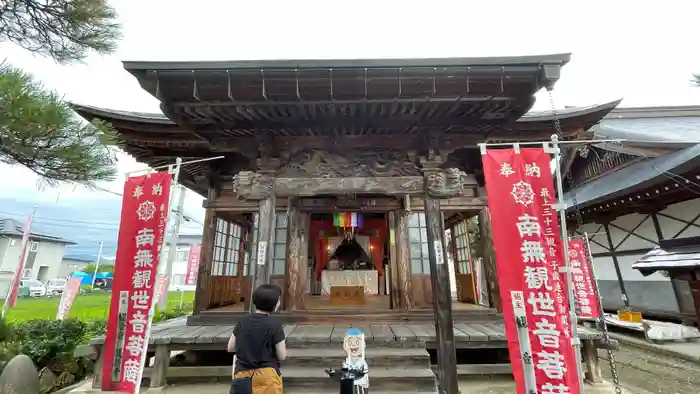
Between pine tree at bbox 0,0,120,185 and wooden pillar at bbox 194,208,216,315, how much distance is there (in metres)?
4.09

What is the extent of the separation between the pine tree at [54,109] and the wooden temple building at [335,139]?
695 mm

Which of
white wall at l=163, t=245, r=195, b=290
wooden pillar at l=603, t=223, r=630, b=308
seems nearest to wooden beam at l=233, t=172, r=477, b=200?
wooden pillar at l=603, t=223, r=630, b=308

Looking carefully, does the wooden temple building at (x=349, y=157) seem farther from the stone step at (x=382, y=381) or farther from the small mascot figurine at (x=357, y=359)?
the small mascot figurine at (x=357, y=359)

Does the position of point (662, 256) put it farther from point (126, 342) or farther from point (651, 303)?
point (126, 342)

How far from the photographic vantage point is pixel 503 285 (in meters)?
3.67

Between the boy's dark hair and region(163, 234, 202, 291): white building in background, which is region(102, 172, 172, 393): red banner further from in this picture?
region(163, 234, 202, 291): white building in background

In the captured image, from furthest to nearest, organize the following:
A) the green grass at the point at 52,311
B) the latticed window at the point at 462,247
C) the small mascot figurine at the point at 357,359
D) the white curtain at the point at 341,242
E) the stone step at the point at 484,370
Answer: the white curtain at the point at 341,242 < the green grass at the point at 52,311 < the latticed window at the point at 462,247 < the stone step at the point at 484,370 < the small mascot figurine at the point at 357,359

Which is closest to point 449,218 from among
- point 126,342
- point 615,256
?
point 615,256

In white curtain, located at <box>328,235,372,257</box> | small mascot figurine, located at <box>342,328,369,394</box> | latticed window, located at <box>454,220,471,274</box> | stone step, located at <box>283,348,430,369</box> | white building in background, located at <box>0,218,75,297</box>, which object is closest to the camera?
small mascot figurine, located at <box>342,328,369,394</box>

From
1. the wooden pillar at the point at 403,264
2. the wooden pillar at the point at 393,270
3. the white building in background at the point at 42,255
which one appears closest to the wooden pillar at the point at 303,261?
the wooden pillar at the point at 393,270

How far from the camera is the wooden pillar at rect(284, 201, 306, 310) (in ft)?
22.7

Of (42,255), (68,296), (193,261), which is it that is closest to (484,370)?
(68,296)

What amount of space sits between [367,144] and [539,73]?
8.40 ft

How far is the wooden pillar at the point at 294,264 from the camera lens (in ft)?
22.7
